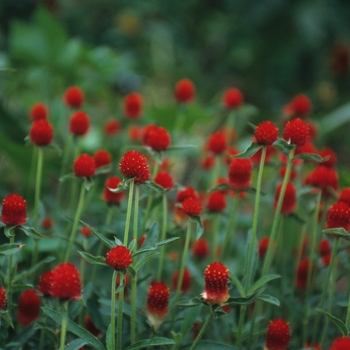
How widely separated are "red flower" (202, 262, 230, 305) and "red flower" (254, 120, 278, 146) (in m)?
0.19

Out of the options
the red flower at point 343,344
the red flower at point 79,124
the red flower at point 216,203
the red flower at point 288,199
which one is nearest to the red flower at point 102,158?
the red flower at point 79,124

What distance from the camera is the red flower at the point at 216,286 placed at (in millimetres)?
816

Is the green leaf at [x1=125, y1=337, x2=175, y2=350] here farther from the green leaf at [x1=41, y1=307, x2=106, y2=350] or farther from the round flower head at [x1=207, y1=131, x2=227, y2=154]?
the round flower head at [x1=207, y1=131, x2=227, y2=154]

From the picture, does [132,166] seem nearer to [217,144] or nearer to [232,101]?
[217,144]

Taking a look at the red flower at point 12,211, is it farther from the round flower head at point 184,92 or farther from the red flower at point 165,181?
the round flower head at point 184,92

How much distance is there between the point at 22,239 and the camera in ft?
4.21

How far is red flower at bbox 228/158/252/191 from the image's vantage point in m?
1.05

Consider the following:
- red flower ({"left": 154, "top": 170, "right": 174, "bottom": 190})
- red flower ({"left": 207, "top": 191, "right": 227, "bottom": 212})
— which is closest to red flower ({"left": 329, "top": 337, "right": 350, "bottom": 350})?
red flower ({"left": 154, "top": 170, "right": 174, "bottom": 190})

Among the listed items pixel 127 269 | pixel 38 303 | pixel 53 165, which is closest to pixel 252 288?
pixel 127 269

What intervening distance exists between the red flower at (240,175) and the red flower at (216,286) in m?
0.26

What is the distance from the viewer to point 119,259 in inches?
29.5

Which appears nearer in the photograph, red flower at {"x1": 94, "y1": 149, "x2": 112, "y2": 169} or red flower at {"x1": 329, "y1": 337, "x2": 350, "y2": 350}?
red flower at {"x1": 329, "y1": 337, "x2": 350, "y2": 350}

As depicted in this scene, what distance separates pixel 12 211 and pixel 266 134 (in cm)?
38

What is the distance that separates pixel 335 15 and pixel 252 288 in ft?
7.02
